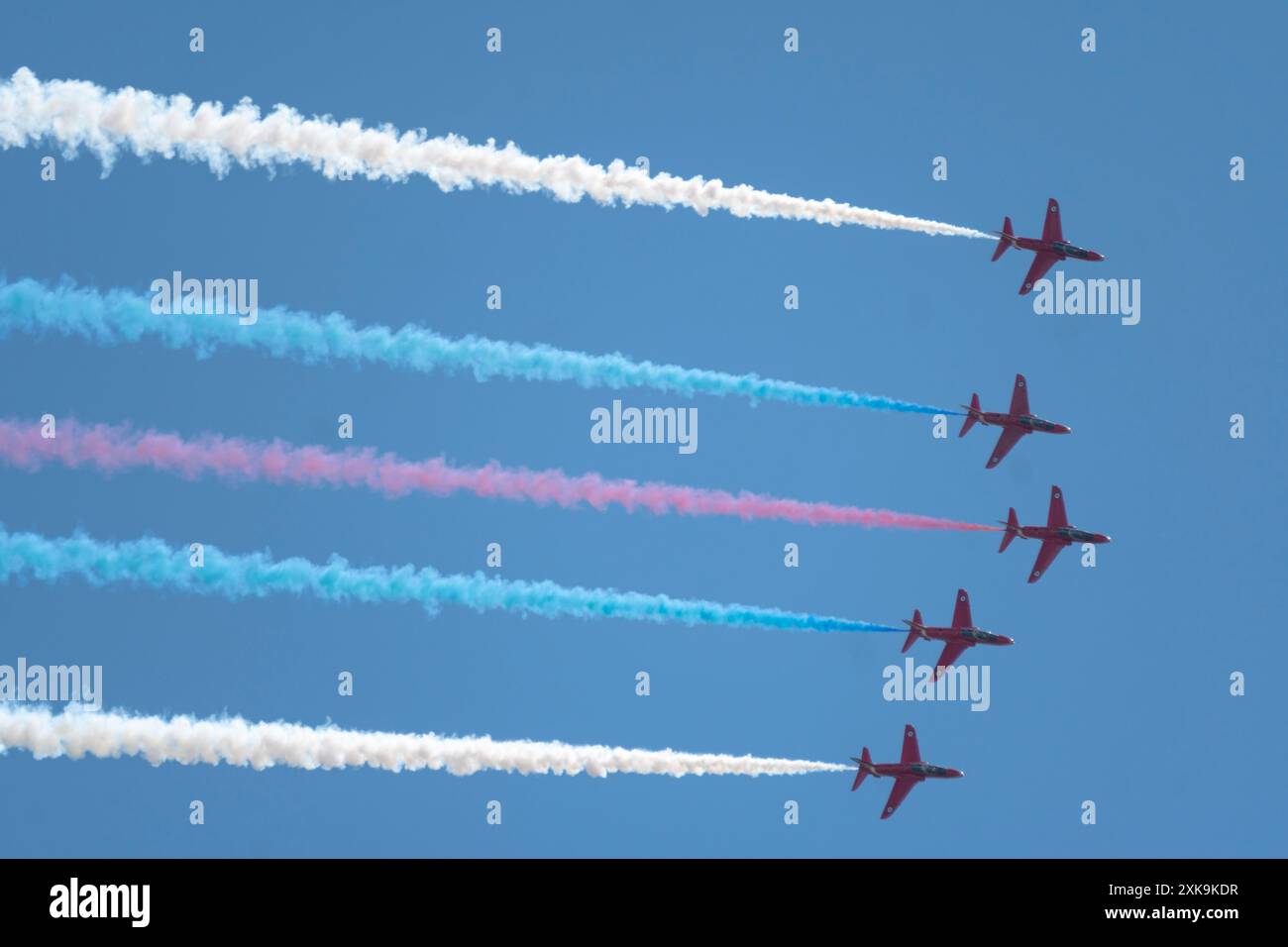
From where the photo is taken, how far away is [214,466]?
55.9 metres

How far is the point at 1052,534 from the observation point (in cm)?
7338

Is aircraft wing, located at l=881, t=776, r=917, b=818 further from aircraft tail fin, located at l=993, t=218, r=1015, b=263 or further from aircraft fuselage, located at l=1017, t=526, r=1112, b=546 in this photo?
aircraft tail fin, located at l=993, t=218, r=1015, b=263

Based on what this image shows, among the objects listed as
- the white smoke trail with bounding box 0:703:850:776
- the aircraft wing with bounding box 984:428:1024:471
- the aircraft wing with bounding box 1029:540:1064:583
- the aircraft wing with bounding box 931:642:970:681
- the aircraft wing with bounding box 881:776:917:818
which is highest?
the aircraft wing with bounding box 984:428:1024:471

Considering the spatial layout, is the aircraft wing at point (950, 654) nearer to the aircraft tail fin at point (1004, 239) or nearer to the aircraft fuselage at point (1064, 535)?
the aircraft fuselage at point (1064, 535)

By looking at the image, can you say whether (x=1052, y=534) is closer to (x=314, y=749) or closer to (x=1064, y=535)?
(x=1064, y=535)

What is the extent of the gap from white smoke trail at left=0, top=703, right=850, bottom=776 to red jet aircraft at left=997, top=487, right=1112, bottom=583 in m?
11.7

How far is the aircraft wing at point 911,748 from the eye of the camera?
2749 inches

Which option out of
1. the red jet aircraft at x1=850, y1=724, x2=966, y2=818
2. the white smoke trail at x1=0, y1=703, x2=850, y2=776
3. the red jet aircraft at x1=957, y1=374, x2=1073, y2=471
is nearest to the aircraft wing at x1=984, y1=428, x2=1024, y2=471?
the red jet aircraft at x1=957, y1=374, x2=1073, y2=471

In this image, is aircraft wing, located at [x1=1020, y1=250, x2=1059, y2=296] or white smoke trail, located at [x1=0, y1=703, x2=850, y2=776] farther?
aircraft wing, located at [x1=1020, y1=250, x2=1059, y2=296]

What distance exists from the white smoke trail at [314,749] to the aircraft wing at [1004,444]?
43.7 feet

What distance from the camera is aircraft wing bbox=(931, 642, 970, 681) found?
7119 centimetres

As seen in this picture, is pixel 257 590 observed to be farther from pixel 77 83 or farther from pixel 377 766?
pixel 77 83

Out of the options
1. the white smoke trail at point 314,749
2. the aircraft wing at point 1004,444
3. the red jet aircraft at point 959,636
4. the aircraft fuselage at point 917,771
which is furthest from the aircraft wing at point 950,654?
the white smoke trail at point 314,749

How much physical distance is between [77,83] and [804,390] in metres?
21.1
